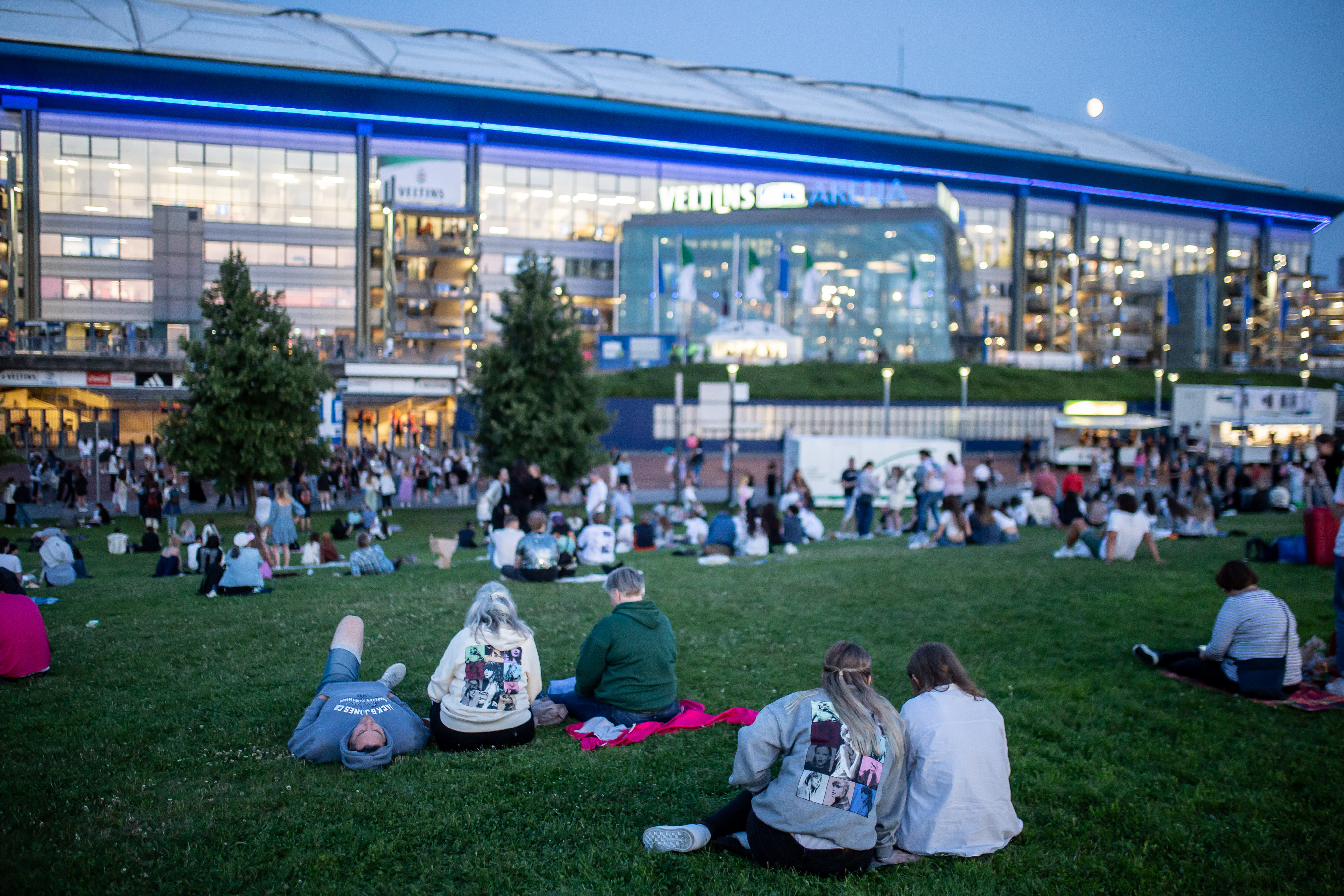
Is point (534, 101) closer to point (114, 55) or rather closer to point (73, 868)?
point (114, 55)

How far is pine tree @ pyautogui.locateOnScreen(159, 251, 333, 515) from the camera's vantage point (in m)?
23.1

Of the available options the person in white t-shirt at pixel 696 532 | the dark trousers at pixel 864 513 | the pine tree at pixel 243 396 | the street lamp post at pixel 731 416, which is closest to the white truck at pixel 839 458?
the street lamp post at pixel 731 416

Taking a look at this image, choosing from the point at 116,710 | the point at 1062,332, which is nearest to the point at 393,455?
the point at 116,710

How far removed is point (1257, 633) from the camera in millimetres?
6848

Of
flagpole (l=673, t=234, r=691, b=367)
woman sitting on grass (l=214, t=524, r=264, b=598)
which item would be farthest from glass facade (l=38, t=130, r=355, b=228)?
woman sitting on grass (l=214, t=524, r=264, b=598)

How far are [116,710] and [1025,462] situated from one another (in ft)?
122

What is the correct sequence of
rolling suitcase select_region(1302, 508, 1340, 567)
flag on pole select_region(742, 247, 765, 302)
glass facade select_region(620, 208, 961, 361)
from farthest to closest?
glass facade select_region(620, 208, 961, 361)
flag on pole select_region(742, 247, 765, 302)
rolling suitcase select_region(1302, 508, 1340, 567)

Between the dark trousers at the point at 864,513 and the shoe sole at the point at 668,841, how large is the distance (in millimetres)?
16192

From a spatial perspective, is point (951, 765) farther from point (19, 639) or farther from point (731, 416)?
point (731, 416)

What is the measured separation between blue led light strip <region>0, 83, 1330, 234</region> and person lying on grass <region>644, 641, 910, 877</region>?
6378 centimetres

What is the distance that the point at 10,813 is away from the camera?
4.41 metres

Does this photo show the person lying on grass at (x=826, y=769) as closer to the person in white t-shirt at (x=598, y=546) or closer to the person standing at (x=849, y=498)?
the person in white t-shirt at (x=598, y=546)

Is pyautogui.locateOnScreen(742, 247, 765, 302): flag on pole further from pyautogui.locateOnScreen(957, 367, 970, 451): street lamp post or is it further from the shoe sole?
the shoe sole

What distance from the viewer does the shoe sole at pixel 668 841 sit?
4.25m
